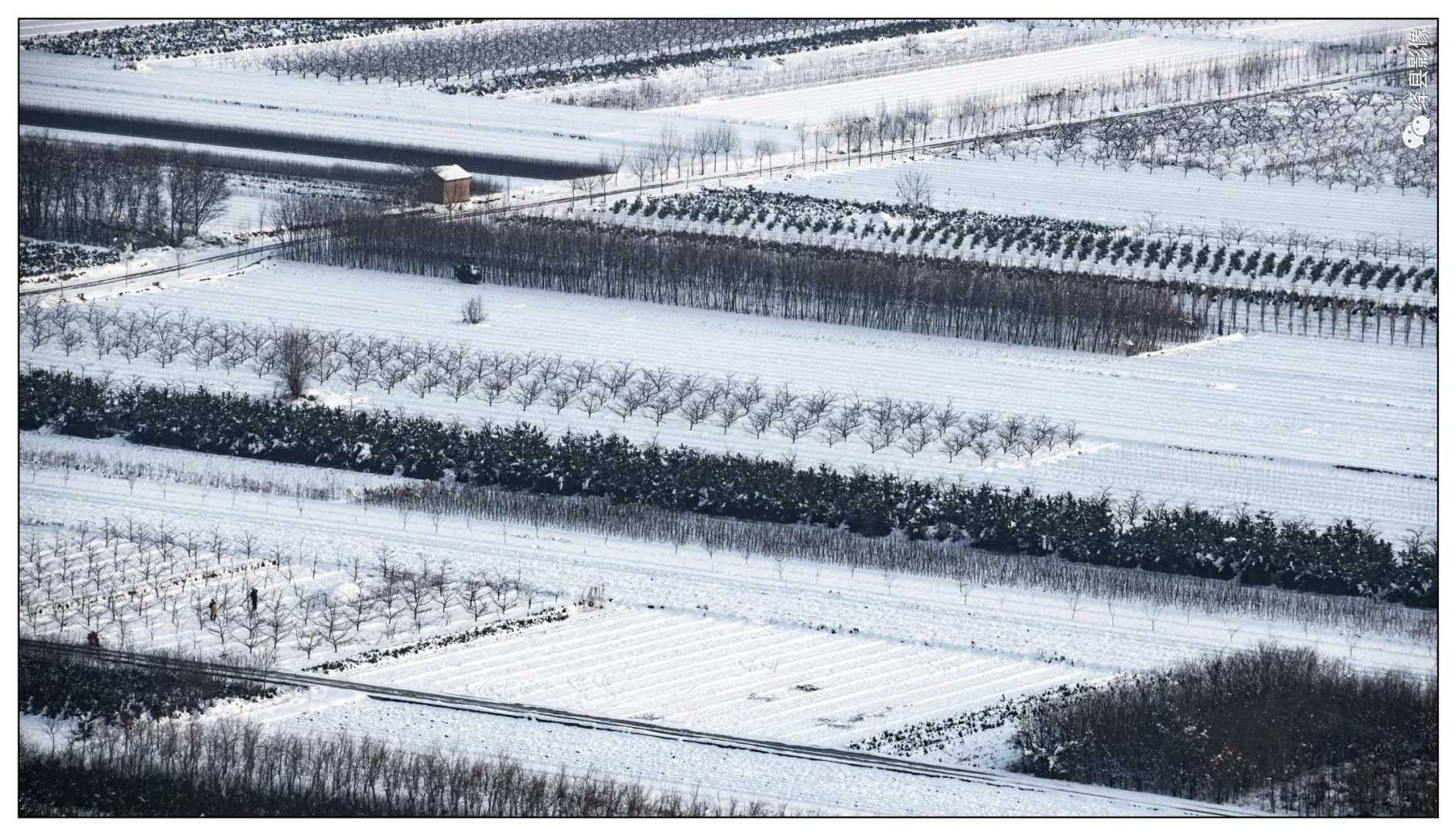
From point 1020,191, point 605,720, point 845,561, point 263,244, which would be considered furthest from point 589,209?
point 605,720

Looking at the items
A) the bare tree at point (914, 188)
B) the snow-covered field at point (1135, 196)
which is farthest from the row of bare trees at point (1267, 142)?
the bare tree at point (914, 188)

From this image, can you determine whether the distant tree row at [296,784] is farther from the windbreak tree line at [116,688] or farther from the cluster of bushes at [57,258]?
the cluster of bushes at [57,258]

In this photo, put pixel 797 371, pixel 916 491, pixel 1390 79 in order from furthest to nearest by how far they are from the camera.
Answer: pixel 1390 79 < pixel 797 371 < pixel 916 491

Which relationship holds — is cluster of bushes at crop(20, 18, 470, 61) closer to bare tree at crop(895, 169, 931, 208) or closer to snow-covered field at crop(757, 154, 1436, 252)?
snow-covered field at crop(757, 154, 1436, 252)

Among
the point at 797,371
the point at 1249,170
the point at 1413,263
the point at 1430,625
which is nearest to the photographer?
the point at 1430,625

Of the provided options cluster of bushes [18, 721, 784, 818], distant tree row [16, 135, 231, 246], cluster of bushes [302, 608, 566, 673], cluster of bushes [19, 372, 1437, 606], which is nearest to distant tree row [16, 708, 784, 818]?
cluster of bushes [18, 721, 784, 818]

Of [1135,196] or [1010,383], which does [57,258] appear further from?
[1135,196]

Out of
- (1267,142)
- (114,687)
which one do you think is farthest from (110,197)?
(1267,142)

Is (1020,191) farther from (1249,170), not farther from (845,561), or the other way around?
(845,561)
